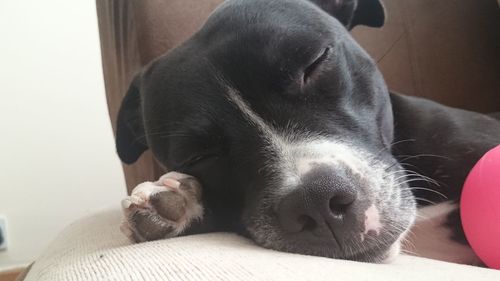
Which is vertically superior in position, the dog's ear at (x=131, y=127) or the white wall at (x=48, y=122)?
the dog's ear at (x=131, y=127)

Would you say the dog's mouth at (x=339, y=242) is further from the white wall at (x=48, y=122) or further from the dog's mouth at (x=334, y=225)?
the white wall at (x=48, y=122)

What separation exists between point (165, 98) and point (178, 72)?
0.07 metres

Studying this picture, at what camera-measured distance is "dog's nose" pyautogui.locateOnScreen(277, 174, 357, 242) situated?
1.00 meters

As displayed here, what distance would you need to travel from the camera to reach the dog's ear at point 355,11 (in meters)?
1.71

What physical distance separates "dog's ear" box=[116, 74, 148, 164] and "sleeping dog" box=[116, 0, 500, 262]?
0.19 meters

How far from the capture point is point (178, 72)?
4.55 ft

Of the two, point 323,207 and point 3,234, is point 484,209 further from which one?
point 3,234

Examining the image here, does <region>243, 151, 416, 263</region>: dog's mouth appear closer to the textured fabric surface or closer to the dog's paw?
the textured fabric surface

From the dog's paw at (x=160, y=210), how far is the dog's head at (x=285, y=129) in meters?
0.07

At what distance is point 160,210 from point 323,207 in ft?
1.32

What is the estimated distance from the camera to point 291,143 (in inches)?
46.1

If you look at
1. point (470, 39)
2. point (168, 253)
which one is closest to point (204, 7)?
point (470, 39)

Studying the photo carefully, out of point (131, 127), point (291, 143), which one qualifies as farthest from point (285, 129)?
point (131, 127)

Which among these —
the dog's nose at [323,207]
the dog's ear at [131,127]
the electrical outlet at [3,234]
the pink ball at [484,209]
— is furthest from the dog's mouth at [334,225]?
the electrical outlet at [3,234]
